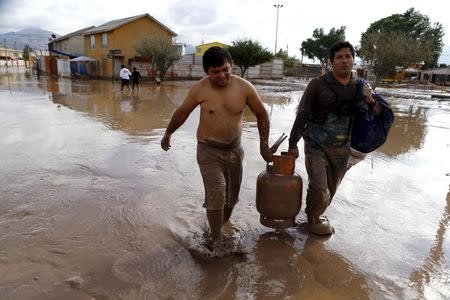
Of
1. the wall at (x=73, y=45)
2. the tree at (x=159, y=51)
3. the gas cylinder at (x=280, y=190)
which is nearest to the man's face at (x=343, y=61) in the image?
the gas cylinder at (x=280, y=190)

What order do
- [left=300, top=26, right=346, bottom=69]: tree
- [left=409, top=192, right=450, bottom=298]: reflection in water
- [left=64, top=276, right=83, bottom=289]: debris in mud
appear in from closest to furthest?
1. [left=64, top=276, right=83, bottom=289]: debris in mud
2. [left=409, top=192, right=450, bottom=298]: reflection in water
3. [left=300, top=26, right=346, bottom=69]: tree

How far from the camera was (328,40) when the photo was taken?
5341cm

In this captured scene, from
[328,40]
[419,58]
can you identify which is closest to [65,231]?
[419,58]

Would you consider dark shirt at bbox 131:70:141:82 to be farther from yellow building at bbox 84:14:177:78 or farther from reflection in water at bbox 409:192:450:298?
reflection in water at bbox 409:192:450:298

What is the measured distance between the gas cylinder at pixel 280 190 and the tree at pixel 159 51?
1101 inches

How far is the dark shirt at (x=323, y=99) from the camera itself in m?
3.19

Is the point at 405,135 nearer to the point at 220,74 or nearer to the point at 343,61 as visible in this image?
the point at 343,61

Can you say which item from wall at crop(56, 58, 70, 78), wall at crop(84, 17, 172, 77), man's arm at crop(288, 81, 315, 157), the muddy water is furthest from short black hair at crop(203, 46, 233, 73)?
wall at crop(56, 58, 70, 78)

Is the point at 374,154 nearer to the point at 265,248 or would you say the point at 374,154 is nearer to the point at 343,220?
the point at 343,220

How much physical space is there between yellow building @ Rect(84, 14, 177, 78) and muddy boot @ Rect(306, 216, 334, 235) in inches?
1222

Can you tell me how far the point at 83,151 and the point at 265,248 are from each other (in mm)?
4311

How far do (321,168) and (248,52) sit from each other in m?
33.4

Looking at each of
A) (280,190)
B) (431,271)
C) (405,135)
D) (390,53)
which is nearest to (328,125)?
(280,190)

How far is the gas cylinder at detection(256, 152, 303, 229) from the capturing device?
10.4 feet
